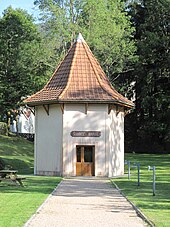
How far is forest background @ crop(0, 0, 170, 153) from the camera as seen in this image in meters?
42.8

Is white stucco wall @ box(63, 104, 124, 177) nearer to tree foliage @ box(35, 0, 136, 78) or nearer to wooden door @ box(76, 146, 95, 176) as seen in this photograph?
wooden door @ box(76, 146, 95, 176)

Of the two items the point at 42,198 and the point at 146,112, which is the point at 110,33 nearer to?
the point at 146,112

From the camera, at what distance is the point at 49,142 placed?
30.1 m

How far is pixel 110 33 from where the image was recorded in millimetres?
42188

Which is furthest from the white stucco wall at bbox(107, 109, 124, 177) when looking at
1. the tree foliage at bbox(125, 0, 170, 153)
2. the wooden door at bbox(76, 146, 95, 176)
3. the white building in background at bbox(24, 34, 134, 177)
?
the tree foliage at bbox(125, 0, 170, 153)

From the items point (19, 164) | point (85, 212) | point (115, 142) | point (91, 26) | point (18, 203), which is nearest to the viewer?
point (85, 212)

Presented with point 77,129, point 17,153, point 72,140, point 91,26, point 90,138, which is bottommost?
point 17,153

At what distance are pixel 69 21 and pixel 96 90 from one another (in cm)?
1486

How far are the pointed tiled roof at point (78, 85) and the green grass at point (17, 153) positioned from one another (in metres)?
6.36

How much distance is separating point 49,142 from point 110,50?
51.2 feet

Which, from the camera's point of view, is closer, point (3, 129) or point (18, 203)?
point (18, 203)

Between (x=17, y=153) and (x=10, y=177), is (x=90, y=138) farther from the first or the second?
(x=17, y=153)

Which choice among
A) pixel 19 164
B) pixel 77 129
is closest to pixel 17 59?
pixel 19 164

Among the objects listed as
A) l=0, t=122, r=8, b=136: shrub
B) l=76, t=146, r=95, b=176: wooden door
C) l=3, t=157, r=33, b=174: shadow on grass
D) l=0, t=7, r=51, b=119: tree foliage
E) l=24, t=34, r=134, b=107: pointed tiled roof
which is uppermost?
l=0, t=7, r=51, b=119: tree foliage
